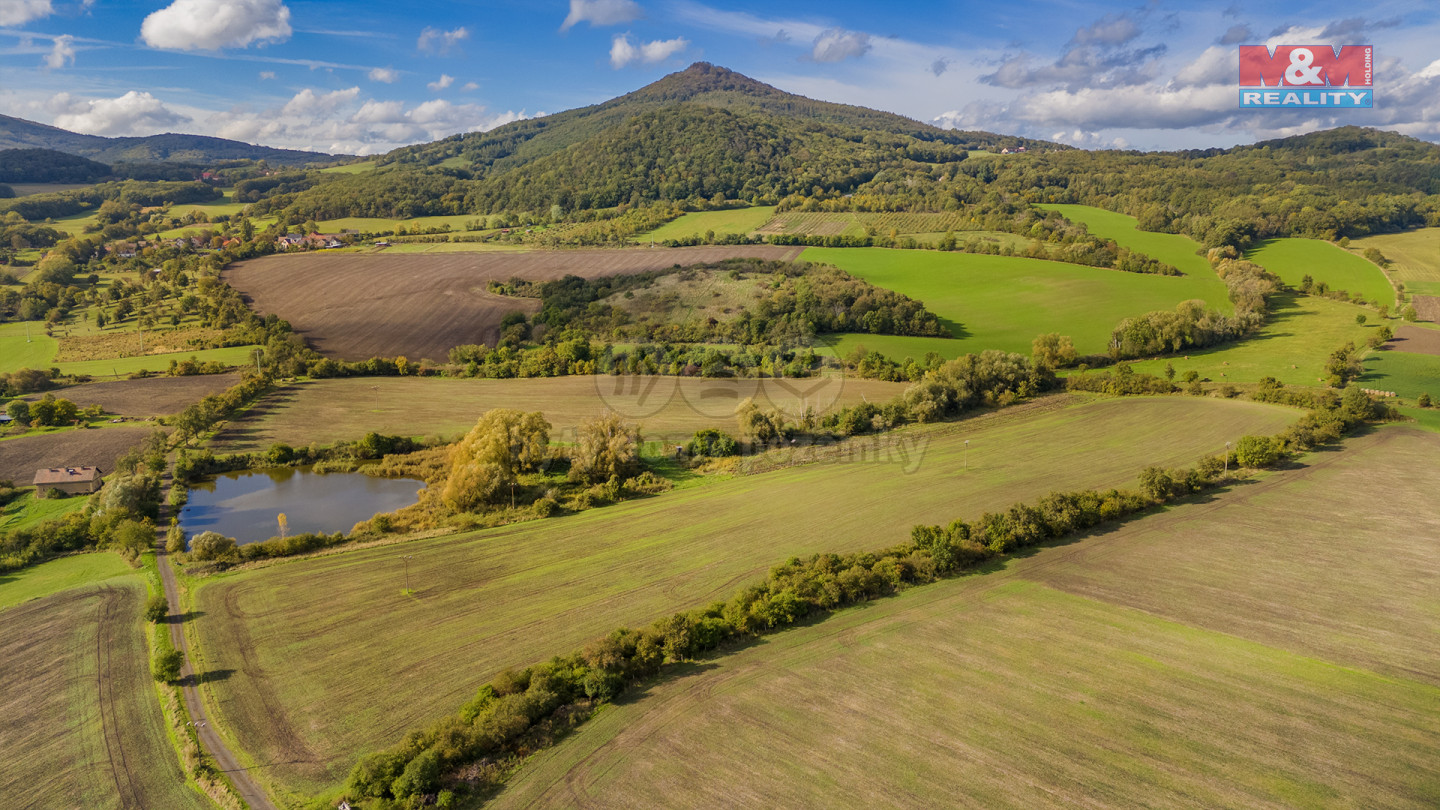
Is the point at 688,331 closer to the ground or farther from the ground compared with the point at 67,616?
farther from the ground

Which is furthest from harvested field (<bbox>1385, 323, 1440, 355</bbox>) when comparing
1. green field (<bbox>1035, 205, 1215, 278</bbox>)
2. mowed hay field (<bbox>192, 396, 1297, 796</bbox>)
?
mowed hay field (<bbox>192, 396, 1297, 796</bbox>)

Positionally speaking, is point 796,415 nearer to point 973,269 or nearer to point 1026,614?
point 1026,614

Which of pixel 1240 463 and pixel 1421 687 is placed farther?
pixel 1240 463

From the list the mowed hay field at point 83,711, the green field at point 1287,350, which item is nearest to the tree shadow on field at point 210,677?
the mowed hay field at point 83,711

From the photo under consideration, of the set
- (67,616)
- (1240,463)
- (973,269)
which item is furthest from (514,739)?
(973,269)

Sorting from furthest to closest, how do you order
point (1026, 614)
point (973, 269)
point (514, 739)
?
point (973, 269), point (1026, 614), point (514, 739)

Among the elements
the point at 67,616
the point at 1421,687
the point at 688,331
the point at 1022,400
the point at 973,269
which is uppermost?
the point at 973,269
